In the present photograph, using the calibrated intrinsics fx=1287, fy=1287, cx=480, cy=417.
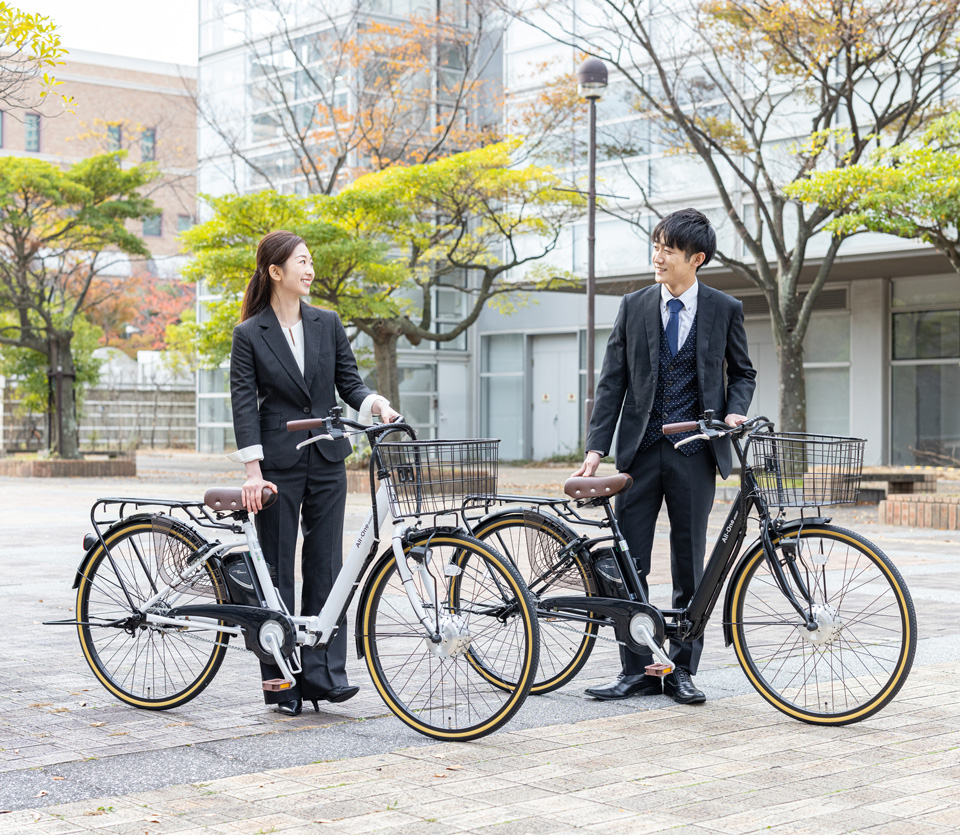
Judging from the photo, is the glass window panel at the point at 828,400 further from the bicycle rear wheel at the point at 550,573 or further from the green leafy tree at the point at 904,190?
the bicycle rear wheel at the point at 550,573

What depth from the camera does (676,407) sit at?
16.8 feet

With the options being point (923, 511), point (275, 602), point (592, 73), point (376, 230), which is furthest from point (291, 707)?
point (376, 230)

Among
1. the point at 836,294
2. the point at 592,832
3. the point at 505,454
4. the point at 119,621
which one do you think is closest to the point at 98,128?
the point at 505,454

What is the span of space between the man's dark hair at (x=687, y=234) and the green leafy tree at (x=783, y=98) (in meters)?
11.4

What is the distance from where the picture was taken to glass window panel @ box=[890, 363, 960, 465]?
23.7 metres

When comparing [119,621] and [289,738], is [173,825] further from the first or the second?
[119,621]

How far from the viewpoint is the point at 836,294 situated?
25078 millimetres

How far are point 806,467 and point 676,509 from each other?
701 millimetres

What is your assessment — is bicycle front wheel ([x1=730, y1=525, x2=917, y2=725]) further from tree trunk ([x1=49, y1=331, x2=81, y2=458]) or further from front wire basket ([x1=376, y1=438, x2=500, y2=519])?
tree trunk ([x1=49, y1=331, x2=81, y2=458])

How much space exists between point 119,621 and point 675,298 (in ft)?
Result: 8.34

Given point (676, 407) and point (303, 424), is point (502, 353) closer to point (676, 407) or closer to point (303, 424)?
point (676, 407)

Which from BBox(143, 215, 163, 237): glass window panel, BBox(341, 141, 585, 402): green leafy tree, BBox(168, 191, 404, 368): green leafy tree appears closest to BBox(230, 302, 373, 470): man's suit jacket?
BBox(168, 191, 404, 368): green leafy tree

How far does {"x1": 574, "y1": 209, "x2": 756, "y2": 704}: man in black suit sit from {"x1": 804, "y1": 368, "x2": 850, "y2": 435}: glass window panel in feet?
67.9

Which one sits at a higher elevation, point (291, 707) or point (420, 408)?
point (420, 408)
